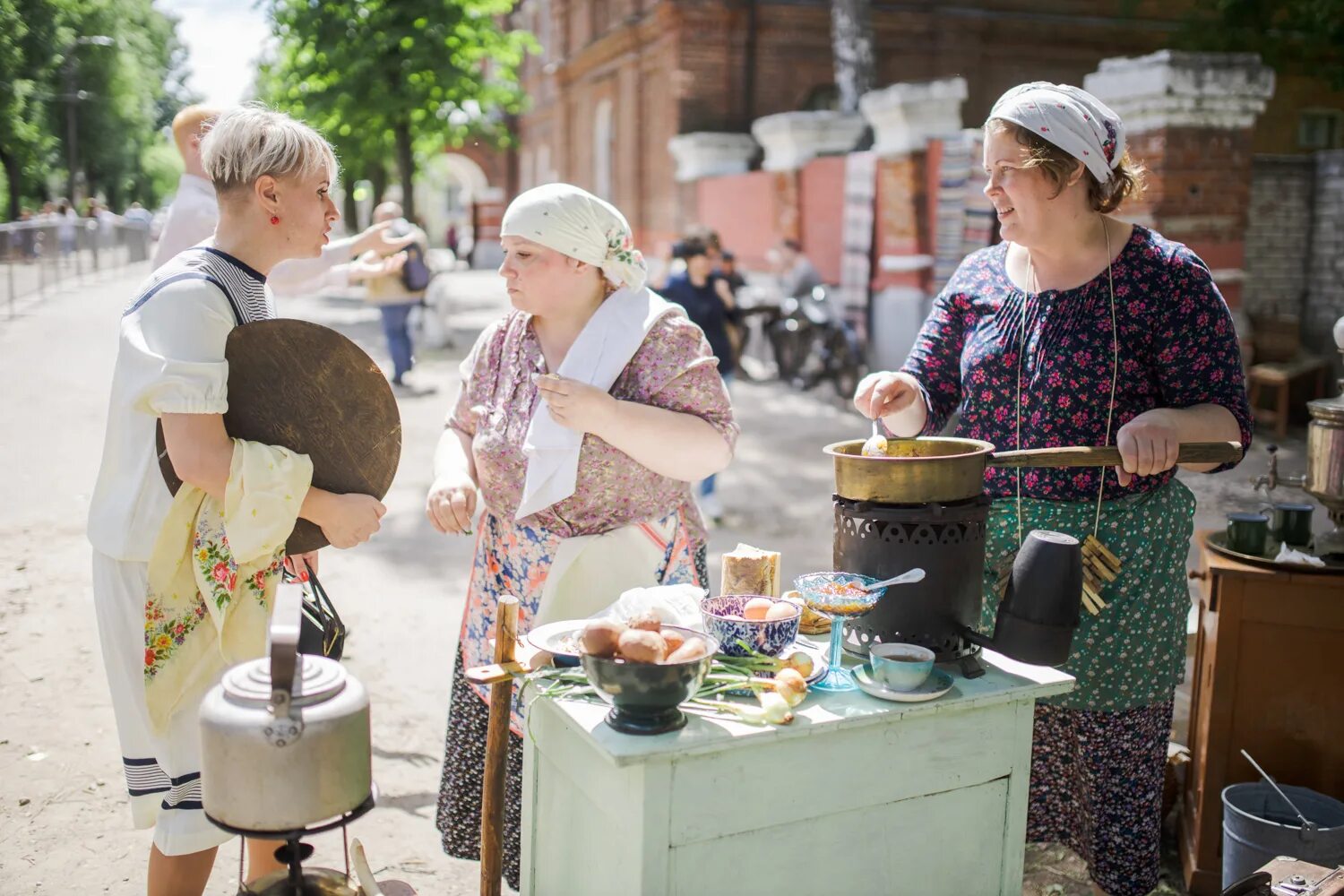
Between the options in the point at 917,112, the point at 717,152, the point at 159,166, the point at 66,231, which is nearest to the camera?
the point at 917,112

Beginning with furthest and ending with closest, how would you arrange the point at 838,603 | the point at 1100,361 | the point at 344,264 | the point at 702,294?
the point at 702,294 → the point at 344,264 → the point at 1100,361 → the point at 838,603

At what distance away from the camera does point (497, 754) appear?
210 cm

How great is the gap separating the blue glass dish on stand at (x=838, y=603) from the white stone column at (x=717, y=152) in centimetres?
1572

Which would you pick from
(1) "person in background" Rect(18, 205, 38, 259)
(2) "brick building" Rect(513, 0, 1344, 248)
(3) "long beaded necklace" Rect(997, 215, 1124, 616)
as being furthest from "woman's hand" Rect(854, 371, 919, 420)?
(2) "brick building" Rect(513, 0, 1344, 248)

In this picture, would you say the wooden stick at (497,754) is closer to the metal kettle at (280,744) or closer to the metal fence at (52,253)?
the metal kettle at (280,744)

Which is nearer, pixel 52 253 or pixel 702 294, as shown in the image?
pixel 702 294

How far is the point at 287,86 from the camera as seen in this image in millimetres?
20531

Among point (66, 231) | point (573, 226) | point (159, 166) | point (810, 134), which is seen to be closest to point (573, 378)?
point (573, 226)

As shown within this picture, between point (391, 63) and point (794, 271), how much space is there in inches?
323

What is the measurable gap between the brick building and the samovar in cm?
1559

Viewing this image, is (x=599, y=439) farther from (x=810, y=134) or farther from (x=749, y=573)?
(x=810, y=134)

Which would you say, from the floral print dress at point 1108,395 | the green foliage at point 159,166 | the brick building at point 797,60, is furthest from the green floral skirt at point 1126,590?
the brick building at point 797,60

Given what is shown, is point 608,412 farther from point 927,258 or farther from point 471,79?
point 471,79

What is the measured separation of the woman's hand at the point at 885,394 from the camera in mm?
2586
